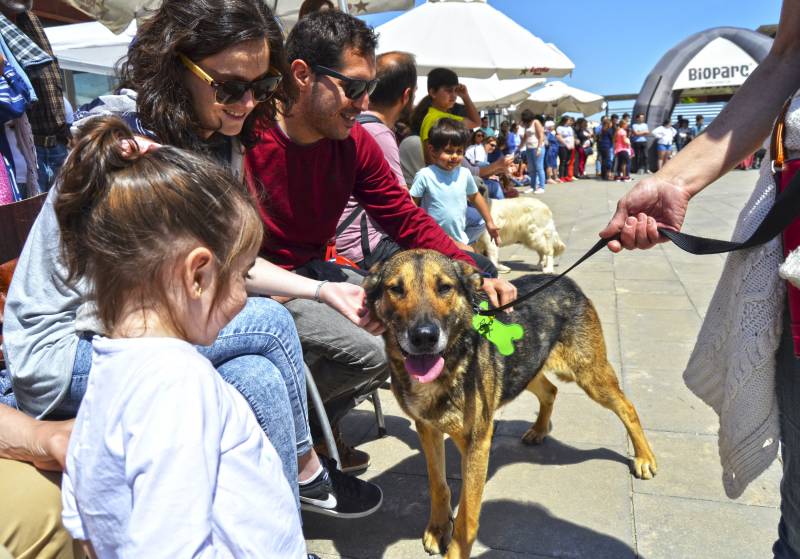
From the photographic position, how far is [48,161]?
424cm

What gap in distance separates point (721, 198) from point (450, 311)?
15.9 metres

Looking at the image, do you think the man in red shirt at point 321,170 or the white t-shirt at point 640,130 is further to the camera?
the white t-shirt at point 640,130

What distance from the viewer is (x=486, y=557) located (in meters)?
2.71

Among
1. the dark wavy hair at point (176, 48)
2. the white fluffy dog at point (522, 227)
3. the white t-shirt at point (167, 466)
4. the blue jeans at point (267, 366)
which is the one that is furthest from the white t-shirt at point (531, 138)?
the white t-shirt at point (167, 466)

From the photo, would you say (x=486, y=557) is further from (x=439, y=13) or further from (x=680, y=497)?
(x=439, y=13)

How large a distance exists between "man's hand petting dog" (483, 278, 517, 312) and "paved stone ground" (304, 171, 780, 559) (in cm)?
113

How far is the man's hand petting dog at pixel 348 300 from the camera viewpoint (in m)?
2.46

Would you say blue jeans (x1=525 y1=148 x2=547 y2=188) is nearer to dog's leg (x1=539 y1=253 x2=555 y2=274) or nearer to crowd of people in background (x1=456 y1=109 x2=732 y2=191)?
crowd of people in background (x1=456 y1=109 x2=732 y2=191)

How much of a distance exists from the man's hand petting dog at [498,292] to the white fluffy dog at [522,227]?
5.28 meters

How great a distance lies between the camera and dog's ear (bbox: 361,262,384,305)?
2.74 m

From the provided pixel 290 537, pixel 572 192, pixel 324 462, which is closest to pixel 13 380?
pixel 290 537

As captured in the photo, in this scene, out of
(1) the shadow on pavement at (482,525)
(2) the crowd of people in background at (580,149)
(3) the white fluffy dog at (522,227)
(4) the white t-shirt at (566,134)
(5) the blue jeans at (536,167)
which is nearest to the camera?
(1) the shadow on pavement at (482,525)

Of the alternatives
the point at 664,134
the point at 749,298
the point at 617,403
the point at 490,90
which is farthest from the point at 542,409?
the point at 664,134

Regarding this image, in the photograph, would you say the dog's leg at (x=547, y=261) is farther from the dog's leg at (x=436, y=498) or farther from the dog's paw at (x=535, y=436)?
the dog's leg at (x=436, y=498)
